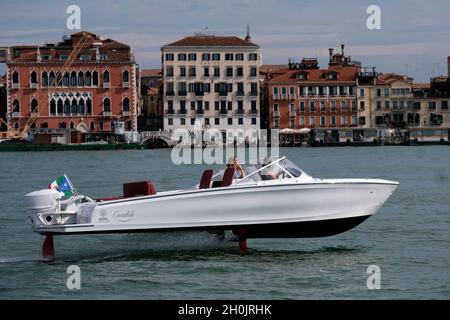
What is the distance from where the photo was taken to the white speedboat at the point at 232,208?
45.9 feet

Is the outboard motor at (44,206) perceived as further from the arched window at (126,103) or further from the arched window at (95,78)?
the arched window at (95,78)

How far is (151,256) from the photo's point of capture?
49.5ft

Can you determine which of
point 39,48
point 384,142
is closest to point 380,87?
point 384,142

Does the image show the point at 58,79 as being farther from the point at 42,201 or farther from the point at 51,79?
the point at 42,201

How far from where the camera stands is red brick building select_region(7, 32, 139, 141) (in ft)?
254

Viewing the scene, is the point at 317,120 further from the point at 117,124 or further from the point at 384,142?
the point at 117,124

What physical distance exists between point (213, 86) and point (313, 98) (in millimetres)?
7709

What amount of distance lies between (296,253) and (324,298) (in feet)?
10.3

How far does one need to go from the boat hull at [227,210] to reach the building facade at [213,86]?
66.0 m

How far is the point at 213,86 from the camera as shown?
266ft

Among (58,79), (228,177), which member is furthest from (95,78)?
(228,177)

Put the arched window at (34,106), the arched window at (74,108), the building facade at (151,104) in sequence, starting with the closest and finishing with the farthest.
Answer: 1. the arched window at (34,106)
2. the arched window at (74,108)
3. the building facade at (151,104)

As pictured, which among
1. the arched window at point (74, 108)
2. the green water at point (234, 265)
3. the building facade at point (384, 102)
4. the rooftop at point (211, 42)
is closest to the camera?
the green water at point (234, 265)

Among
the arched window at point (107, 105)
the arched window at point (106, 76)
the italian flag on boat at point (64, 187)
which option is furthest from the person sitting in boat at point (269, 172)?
the arched window at point (107, 105)
